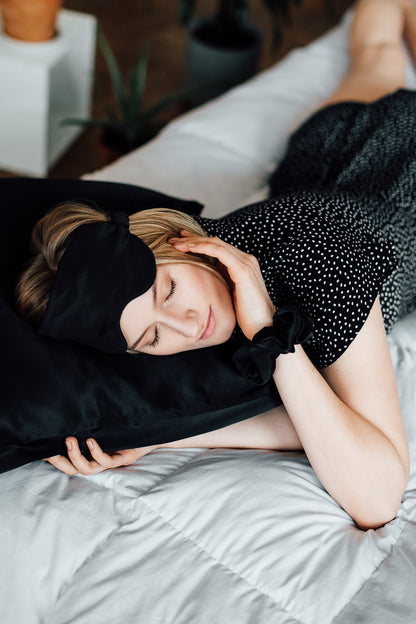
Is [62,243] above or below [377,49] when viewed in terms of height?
below

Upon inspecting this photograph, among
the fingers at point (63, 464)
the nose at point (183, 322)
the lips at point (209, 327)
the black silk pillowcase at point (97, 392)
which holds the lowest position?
the fingers at point (63, 464)

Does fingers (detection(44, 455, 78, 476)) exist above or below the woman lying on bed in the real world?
below

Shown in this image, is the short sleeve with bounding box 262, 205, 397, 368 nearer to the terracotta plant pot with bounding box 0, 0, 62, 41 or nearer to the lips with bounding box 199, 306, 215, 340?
the lips with bounding box 199, 306, 215, 340

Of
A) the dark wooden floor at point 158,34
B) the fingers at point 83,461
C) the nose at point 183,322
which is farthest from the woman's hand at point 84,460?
the dark wooden floor at point 158,34

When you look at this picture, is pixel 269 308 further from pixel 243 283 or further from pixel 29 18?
pixel 29 18

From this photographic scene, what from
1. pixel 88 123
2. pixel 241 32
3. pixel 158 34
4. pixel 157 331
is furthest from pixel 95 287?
pixel 158 34

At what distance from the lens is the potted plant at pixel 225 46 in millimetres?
2721

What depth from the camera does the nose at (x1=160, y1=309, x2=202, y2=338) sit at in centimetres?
100

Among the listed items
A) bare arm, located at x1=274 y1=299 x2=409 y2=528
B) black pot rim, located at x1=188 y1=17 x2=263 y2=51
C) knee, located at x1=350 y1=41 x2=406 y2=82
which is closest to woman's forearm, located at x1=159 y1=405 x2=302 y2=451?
bare arm, located at x1=274 y1=299 x2=409 y2=528

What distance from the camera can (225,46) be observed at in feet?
9.16

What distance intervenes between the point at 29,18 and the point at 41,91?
0.79 feet

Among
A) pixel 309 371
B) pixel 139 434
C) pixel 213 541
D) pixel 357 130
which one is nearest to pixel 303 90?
pixel 357 130

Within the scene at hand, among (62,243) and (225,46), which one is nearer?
(62,243)

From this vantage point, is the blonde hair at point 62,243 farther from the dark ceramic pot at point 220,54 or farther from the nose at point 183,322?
the dark ceramic pot at point 220,54
